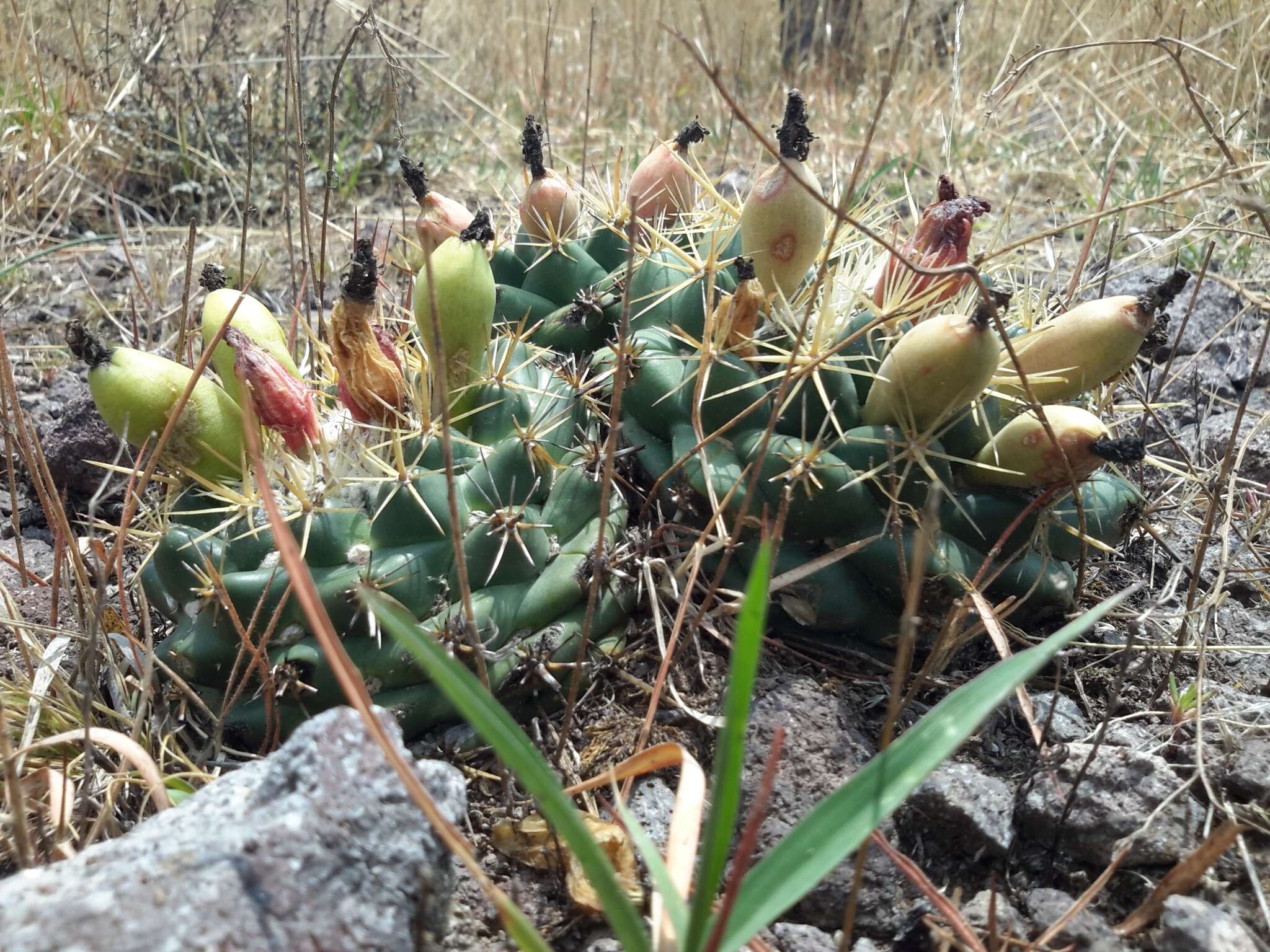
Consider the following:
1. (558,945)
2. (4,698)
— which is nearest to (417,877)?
(558,945)

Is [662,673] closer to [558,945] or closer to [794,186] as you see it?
[558,945]

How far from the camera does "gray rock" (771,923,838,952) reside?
1429 millimetres

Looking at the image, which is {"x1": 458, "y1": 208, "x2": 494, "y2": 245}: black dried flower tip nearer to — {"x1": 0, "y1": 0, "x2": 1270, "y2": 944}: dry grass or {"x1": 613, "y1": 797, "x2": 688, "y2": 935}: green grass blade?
{"x1": 0, "y1": 0, "x2": 1270, "y2": 944}: dry grass

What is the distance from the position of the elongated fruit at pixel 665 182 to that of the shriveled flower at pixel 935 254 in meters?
0.55

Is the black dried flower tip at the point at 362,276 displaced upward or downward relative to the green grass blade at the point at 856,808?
upward

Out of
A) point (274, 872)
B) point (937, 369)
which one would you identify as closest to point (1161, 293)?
point (937, 369)

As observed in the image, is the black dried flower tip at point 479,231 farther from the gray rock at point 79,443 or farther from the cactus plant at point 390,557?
the gray rock at point 79,443

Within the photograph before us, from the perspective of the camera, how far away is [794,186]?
1.84 m

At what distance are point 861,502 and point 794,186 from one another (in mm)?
587

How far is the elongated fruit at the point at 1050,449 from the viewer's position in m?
1.74

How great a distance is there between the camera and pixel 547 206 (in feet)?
→ 7.36

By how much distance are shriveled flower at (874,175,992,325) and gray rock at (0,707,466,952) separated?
3.96 ft

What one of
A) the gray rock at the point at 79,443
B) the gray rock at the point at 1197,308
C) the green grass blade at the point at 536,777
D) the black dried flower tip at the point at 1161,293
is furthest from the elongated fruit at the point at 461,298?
the gray rock at the point at 1197,308

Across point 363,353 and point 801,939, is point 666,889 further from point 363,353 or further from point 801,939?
point 363,353
